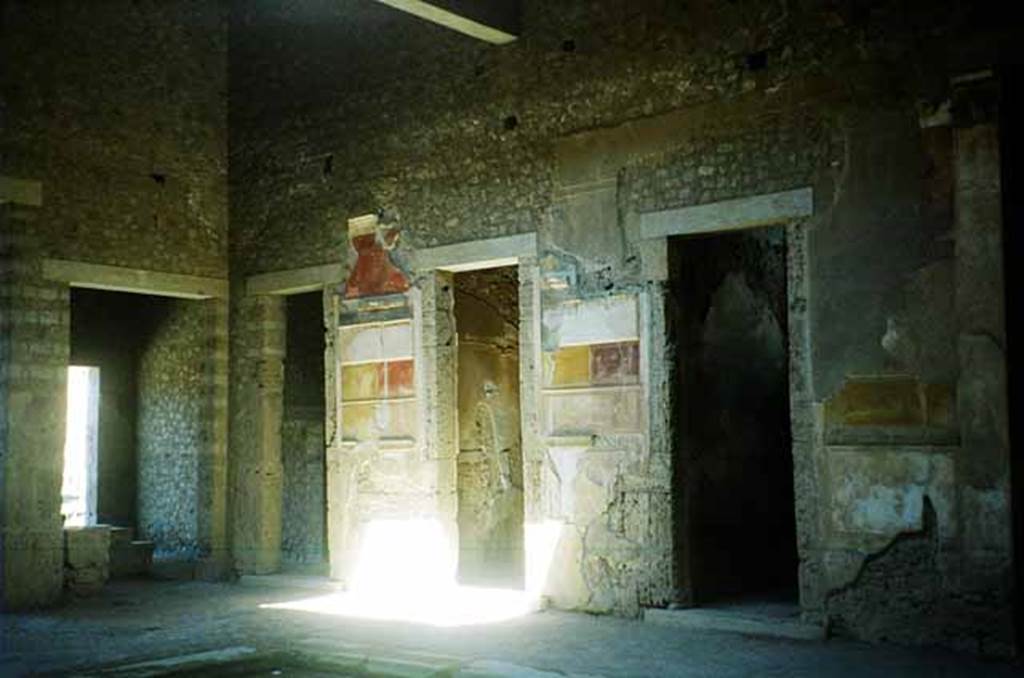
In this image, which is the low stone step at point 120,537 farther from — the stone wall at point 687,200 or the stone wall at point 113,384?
the stone wall at point 687,200

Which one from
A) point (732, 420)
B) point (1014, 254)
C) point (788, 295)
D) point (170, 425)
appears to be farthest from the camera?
point (170, 425)

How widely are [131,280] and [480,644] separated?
5015 millimetres

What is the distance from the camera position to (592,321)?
7.68 metres

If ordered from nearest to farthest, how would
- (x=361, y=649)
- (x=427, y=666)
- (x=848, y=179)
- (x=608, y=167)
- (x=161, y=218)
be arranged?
(x=427, y=666)
(x=361, y=649)
(x=848, y=179)
(x=608, y=167)
(x=161, y=218)

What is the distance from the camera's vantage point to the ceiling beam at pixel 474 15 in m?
7.29

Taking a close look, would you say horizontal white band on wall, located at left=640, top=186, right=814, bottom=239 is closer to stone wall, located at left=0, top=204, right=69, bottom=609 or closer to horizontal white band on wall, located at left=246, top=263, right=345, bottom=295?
horizontal white band on wall, located at left=246, top=263, right=345, bottom=295

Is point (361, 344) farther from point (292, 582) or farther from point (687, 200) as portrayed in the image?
point (687, 200)

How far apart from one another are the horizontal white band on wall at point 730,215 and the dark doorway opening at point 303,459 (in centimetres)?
483

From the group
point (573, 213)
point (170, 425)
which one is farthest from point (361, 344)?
point (170, 425)

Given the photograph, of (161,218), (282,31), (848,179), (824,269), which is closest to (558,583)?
(824,269)

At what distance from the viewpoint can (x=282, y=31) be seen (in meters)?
10.0

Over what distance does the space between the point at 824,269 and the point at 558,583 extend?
2898 mm

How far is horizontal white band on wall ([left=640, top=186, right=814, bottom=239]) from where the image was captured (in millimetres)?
6770

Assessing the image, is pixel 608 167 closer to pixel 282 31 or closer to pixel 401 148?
pixel 401 148
